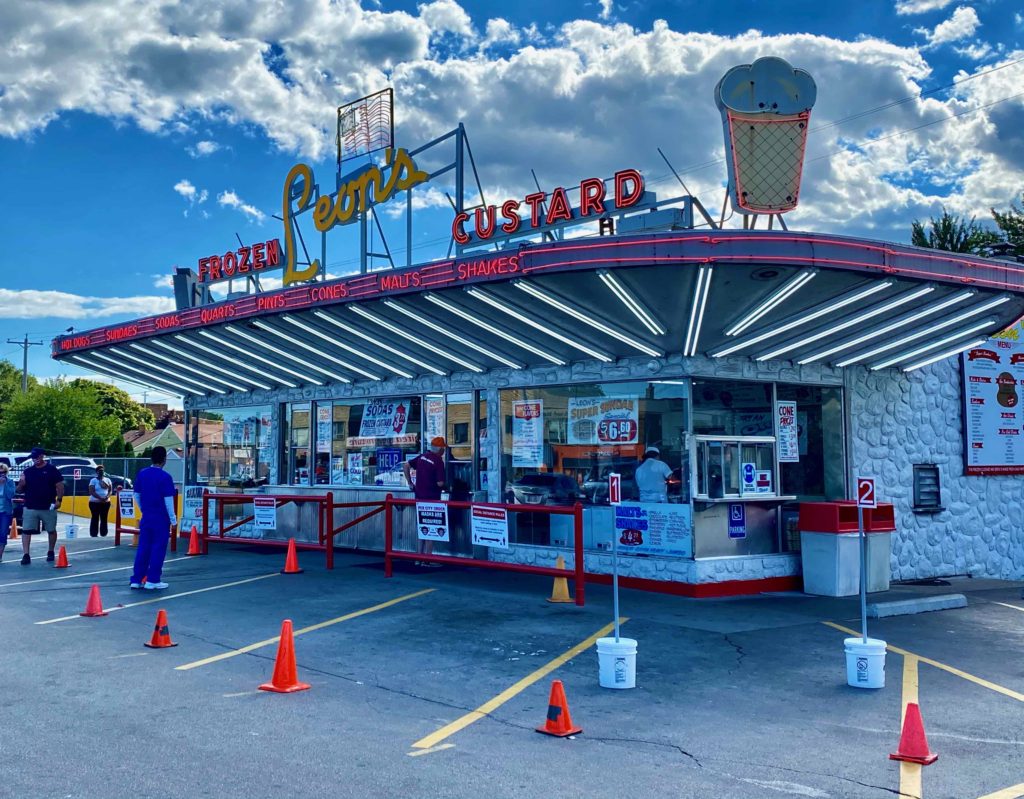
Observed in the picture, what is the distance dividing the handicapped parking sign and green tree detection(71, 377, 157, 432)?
75.4 metres

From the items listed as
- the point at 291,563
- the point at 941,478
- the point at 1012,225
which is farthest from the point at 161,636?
the point at 1012,225

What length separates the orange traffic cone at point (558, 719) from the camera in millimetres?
6242

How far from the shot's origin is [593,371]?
13461 mm

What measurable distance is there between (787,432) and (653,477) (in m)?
2.28

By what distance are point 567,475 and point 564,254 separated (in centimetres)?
455

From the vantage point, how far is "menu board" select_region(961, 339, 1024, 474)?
15.9 m

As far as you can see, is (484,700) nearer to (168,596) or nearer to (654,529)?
(654,529)

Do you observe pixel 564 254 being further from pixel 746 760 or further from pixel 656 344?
pixel 746 760

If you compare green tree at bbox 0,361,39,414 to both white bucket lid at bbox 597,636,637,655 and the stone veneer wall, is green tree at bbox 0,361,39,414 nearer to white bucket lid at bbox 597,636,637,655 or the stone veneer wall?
the stone veneer wall

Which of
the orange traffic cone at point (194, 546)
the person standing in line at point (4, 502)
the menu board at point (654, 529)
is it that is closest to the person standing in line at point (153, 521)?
the orange traffic cone at point (194, 546)

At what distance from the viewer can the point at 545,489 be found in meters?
14.1

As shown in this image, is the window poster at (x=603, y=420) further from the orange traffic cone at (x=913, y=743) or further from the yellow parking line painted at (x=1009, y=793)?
the yellow parking line painted at (x=1009, y=793)

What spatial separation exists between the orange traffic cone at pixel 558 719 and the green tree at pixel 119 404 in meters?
79.8

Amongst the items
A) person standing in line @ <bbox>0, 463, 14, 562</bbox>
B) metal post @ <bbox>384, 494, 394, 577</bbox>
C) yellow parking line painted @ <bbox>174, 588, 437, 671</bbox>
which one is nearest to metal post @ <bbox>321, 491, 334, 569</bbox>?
metal post @ <bbox>384, 494, 394, 577</bbox>
